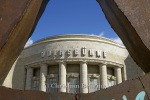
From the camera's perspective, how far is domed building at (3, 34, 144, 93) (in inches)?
1315

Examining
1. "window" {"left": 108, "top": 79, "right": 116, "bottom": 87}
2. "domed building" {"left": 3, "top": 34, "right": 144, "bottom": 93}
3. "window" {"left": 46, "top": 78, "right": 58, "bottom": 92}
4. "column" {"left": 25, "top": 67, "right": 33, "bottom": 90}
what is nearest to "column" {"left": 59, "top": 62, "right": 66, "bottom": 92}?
"domed building" {"left": 3, "top": 34, "right": 144, "bottom": 93}

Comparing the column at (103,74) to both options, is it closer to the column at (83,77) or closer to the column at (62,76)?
the column at (83,77)

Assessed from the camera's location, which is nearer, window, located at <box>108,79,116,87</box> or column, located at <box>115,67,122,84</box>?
window, located at <box>108,79,116,87</box>

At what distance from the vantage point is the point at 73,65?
35000 mm

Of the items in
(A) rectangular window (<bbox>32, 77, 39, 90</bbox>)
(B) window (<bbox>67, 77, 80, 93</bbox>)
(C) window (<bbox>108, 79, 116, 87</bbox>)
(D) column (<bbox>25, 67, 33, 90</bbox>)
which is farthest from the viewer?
(D) column (<bbox>25, 67, 33, 90</bbox>)

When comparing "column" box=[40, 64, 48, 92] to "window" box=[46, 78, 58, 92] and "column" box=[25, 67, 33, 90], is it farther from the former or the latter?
"column" box=[25, 67, 33, 90]

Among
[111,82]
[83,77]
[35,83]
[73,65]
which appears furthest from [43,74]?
[111,82]

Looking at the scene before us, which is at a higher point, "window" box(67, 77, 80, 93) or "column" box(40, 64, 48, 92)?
"column" box(40, 64, 48, 92)

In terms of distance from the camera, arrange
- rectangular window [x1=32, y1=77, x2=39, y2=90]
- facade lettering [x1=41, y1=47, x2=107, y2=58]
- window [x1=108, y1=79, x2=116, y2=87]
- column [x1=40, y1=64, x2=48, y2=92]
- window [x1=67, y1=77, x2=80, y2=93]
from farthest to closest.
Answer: rectangular window [x1=32, y1=77, x2=39, y2=90]
window [x1=108, y1=79, x2=116, y2=87]
facade lettering [x1=41, y1=47, x2=107, y2=58]
column [x1=40, y1=64, x2=48, y2=92]
window [x1=67, y1=77, x2=80, y2=93]

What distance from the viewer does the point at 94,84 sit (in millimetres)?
33688

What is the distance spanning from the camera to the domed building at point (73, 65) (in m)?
33.4

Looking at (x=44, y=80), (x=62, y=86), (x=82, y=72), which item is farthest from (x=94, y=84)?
(x=44, y=80)

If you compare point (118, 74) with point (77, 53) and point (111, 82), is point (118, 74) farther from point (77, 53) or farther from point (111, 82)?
point (77, 53)

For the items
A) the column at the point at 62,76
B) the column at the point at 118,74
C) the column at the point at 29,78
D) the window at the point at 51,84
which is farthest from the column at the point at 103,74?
the column at the point at 29,78
